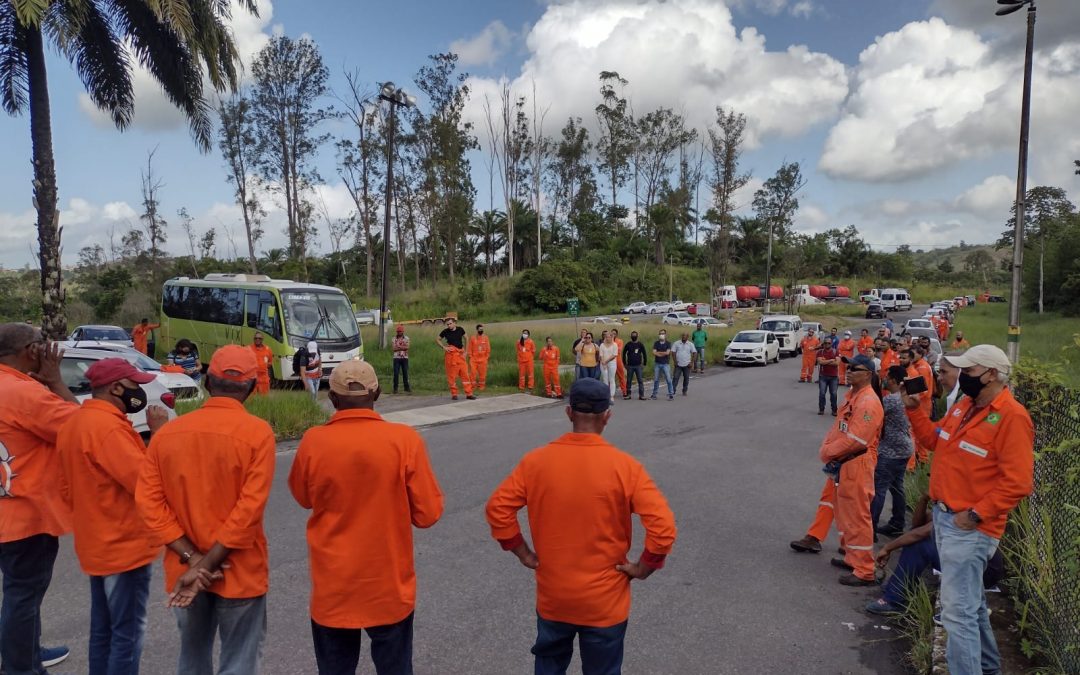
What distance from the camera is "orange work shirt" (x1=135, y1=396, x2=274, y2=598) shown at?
106 inches

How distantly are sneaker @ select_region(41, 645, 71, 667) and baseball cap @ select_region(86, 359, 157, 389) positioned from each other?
191 cm

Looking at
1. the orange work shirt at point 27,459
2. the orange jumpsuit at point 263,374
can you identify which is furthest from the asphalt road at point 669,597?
the orange jumpsuit at point 263,374

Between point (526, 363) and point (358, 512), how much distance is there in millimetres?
14162

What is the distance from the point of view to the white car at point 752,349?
24.8 metres

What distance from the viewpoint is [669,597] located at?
491 centimetres

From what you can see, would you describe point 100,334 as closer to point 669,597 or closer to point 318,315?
point 318,315

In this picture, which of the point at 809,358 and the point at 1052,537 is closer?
the point at 1052,537

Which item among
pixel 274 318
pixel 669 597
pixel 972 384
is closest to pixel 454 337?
pixel 274 318

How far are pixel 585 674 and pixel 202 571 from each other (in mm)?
1658

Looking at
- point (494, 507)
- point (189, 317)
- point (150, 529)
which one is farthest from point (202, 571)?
point (189, 317)

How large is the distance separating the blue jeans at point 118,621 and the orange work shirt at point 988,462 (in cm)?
422

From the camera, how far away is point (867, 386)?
5.49 m

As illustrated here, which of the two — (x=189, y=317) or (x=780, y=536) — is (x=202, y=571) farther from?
(x=189, y=317)

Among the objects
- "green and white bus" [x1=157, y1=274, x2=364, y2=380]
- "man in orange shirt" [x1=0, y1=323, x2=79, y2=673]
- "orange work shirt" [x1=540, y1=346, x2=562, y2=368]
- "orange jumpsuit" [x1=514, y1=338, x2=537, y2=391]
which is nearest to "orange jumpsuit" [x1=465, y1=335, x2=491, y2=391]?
"orange jumpsuit" [x1=514, y1=338, x2=537, y2=391]
